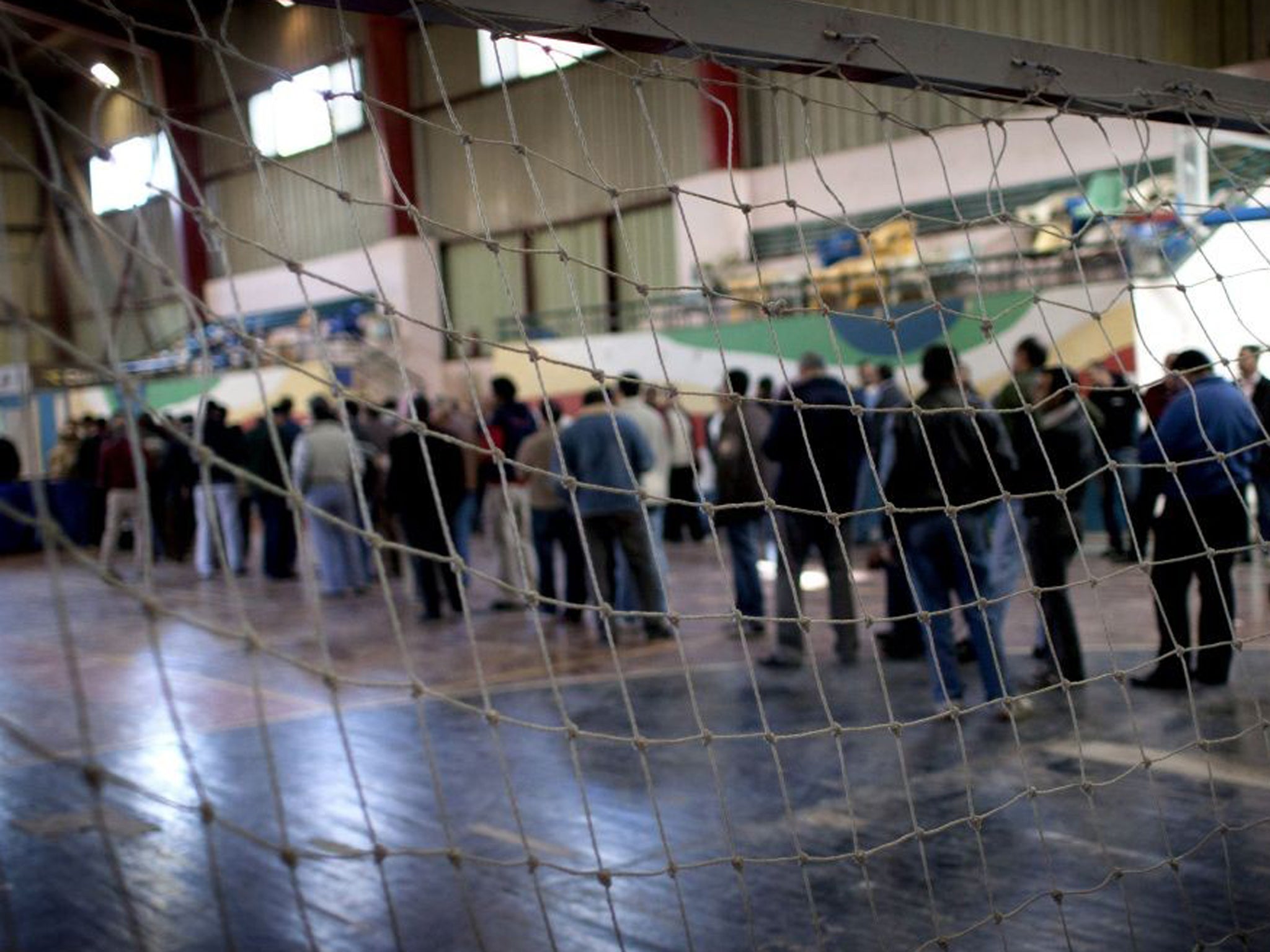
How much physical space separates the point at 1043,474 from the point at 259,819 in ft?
10.2

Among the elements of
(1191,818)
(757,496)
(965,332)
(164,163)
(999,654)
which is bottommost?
(1191,818)

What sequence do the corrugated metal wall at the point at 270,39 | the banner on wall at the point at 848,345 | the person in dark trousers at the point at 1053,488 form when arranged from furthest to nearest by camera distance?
the corrugated metal wall at the point at 270,39 → the banner on wall at the point at 848,345 → the person in dark trousers at the point at 1053,488

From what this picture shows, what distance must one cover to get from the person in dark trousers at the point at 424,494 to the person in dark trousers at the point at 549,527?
0.46 metres

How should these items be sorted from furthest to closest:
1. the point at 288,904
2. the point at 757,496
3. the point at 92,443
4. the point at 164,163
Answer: the point at 164,163 < the point at 92,443 < the point at 757,496 < the point at 288,904

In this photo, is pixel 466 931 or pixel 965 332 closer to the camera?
pixel 466 931

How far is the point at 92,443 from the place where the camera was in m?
14.5

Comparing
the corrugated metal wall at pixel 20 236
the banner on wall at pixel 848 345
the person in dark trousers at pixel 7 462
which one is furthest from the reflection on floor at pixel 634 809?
the person in dark trousers at pixel 7 462

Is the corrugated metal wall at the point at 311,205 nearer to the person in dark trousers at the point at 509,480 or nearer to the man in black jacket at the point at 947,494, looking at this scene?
the person in dark trousers at the point at 509,480

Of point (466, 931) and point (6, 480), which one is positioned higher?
point (6, 480)

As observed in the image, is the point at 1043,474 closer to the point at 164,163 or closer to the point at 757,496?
the point at 757,496

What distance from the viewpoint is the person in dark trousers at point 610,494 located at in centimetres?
712

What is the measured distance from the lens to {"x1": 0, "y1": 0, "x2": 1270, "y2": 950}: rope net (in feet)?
7.98

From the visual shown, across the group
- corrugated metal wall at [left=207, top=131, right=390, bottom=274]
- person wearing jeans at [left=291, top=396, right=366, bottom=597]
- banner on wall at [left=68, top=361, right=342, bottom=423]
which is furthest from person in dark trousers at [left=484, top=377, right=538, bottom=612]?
corrugated metal wall at [left=207, top=131, right=390, bottom=274]

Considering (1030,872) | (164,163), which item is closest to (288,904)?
A: (1030,872)
